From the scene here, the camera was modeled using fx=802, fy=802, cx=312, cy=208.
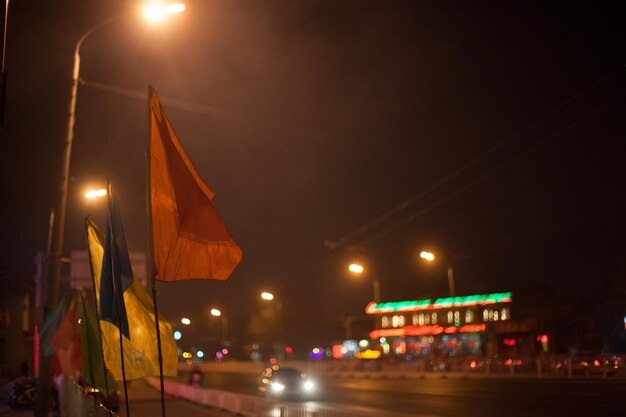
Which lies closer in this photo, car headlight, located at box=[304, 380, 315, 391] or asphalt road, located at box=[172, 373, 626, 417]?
asphalt road, located at box=[172, 373, 626, 417]

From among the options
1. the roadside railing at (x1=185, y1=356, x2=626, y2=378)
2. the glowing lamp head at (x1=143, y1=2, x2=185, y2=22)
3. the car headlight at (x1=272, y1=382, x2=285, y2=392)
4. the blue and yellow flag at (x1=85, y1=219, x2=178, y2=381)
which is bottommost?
the car headlight at (x1=272, y1=382, x2=285, y2=392)

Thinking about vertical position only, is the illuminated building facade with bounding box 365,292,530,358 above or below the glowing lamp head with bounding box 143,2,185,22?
below

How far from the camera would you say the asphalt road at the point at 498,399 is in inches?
818

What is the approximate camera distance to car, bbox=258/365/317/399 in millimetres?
32594

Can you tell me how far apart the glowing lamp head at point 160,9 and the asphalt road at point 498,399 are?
13.1m

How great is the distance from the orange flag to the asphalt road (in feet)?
44.0

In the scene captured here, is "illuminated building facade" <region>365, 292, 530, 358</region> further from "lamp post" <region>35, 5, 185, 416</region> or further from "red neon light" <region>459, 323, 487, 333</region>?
"lamp post" <region>35, 5, 185, 416</region>

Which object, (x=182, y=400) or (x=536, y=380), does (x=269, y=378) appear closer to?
(x=182, y=400)

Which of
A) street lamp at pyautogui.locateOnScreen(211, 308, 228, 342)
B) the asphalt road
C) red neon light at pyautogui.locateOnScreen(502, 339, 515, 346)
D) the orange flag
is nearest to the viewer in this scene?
the orange flag

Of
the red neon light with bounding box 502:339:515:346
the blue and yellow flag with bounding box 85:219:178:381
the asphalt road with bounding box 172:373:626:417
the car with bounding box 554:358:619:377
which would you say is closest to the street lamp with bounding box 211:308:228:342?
the asphalt road with bounding box 172:373:626:417

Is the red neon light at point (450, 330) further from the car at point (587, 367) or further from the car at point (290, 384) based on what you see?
the car at point (290, 384)

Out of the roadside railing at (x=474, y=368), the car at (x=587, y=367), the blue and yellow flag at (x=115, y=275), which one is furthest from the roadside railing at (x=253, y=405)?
the roadside railing at (x=474, y=368)

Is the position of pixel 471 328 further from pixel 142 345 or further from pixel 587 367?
pixel 142 345

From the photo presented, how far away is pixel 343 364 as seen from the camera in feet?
187
